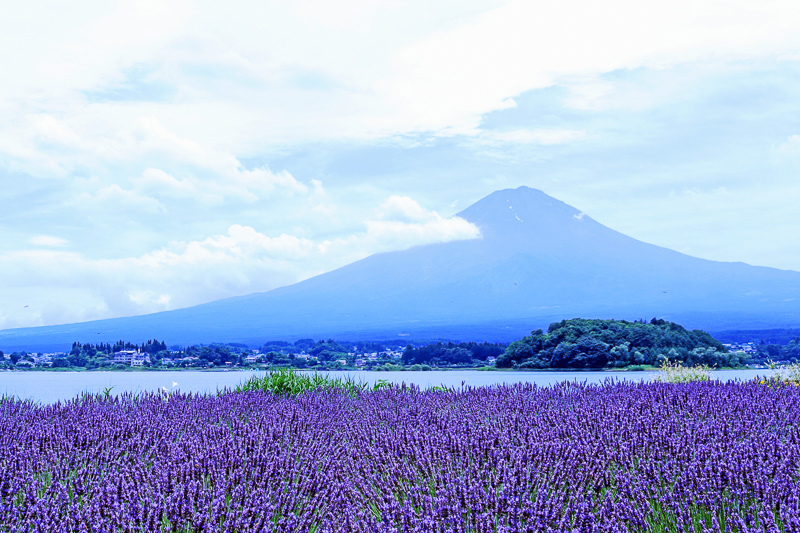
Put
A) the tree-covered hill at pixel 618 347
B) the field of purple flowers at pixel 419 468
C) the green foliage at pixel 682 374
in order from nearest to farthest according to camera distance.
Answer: the field of purple flowers at pixel 419 468
the green foliage at pixel 682 374
the tree-covered hill at pixel 618 347

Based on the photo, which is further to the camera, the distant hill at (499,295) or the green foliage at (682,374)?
the distant hill at (499,295)

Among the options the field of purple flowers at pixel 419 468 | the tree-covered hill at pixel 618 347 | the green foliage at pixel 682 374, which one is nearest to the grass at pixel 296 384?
the field of purple flowers at pixel 419 468

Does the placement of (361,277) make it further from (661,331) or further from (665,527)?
(665,527)

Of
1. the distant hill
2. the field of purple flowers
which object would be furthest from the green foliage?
the distant hill

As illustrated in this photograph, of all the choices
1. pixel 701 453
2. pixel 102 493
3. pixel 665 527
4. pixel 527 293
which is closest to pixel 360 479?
pixel 102 493

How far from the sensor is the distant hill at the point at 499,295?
110125 mm

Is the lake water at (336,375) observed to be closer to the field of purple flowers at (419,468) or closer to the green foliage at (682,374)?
the green foliage at (682,374)

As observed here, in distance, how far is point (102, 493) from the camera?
3520 millimetres

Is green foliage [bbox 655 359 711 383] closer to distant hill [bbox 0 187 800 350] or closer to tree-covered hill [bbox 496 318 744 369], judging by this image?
tree-covered hill [bbox 496 318 744 369]

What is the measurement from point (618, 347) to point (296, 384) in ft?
61.6

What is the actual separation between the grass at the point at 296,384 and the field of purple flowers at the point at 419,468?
309cm

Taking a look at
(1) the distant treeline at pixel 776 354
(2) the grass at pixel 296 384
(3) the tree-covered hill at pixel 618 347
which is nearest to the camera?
(2) the grass at pixel 296 384

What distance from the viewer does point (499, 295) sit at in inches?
4811

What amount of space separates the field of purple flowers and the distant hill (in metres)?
86.3
